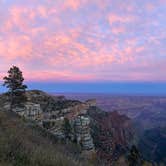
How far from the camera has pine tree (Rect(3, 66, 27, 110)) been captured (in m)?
36.7

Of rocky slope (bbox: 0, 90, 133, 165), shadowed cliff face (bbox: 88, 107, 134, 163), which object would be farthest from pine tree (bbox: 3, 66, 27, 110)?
shadowed cliff face (bbox: 88, 107, 134, 163)

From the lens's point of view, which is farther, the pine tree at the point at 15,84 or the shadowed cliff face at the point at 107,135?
the shadowed cliff face at the point at 107,135

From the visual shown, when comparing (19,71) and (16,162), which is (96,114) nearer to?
(19,71)

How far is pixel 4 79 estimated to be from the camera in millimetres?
36375

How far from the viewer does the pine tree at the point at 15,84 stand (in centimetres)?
3666

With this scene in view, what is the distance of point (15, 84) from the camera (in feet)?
121

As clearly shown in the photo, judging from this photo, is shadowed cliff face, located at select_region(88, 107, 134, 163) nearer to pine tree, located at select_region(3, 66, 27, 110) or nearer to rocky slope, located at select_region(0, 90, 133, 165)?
rocky slope, located at select_region(0, 90, 133, 165)

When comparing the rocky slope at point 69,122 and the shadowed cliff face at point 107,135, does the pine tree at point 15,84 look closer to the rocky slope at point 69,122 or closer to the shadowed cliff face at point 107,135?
the rocky slope at point 69,122

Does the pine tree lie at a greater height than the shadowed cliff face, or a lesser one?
greater

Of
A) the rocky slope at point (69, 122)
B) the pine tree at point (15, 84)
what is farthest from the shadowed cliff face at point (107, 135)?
the pine tree at point (15, 84)

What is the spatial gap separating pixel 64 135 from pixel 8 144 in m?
32.6

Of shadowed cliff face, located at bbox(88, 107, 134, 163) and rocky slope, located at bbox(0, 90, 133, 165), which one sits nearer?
rocky slope, located at bbox(0, 90, 133, 165)

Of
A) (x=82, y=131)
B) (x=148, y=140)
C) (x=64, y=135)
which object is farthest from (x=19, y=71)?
(x=148, y=140)

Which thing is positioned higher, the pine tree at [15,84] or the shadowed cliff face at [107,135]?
the pine tree at [15,84]
